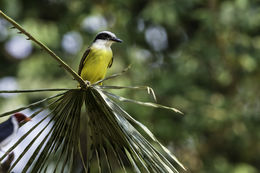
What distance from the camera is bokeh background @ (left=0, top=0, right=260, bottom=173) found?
362 inches

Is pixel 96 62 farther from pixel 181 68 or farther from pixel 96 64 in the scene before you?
pixel 181 68

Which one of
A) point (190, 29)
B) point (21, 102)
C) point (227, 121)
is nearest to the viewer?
point (21, 102)

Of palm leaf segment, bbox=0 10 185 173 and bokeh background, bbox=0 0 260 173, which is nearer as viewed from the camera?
palm leaf segment, bbox=0 10 185 173

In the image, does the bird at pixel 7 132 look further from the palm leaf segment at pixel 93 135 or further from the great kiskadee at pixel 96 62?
the great kiskadee at pixel 96 62

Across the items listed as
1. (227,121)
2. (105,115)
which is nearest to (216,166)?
(227,121)

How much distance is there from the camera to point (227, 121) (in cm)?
941

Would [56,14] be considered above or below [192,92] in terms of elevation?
above

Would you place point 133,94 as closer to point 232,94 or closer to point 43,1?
point 232,94

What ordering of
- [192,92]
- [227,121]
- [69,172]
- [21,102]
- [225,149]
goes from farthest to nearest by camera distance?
1. [225,149]
2. [192,92]
3. [227,121]
4. [21,102]
5. [69,172]

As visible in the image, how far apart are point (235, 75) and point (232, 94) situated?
2.03ft

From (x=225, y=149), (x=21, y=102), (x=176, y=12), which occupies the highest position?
(x=176, y=12)

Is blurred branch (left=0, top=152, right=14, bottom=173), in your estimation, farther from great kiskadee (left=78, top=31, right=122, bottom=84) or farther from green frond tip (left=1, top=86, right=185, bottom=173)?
great kiskadee (left=78, top=31, right=122, bottom=84)

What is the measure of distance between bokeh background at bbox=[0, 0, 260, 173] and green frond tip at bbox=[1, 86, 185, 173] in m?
6.19

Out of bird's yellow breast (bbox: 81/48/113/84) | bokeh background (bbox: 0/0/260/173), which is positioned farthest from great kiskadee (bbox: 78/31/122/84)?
bokeh background (bbox: 0/0/260/173)
